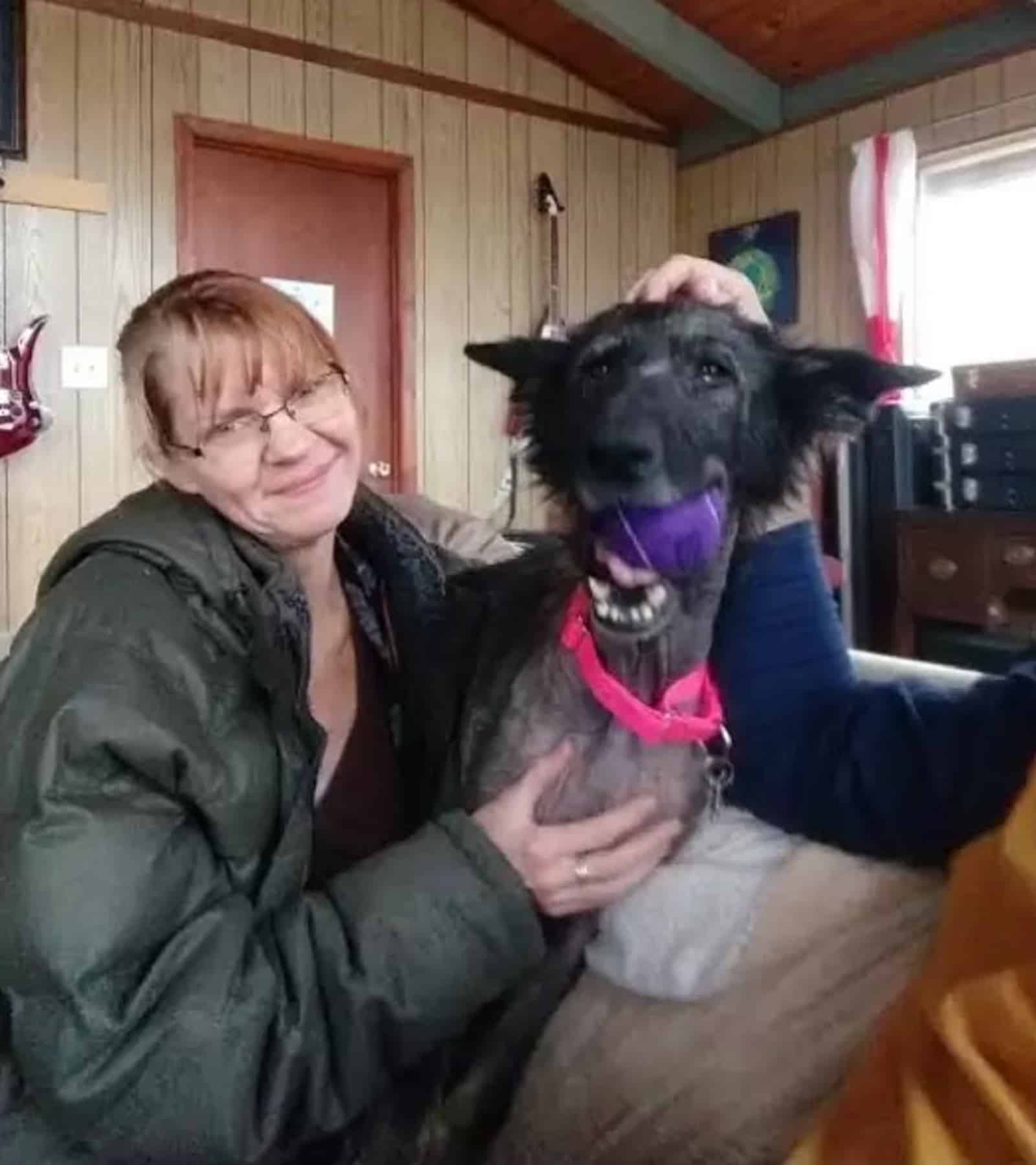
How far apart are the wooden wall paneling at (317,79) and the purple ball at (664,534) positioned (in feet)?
11.6

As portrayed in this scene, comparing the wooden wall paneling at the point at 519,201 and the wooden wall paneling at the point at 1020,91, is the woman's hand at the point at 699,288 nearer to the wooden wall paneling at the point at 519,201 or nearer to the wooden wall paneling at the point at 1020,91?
the wooden wall paneling at the point at 1020,91

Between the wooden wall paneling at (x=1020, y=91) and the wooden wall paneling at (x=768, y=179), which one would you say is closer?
the wooden wall paneling at (x=1020, y=91)

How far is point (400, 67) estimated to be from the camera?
4531 millimetres

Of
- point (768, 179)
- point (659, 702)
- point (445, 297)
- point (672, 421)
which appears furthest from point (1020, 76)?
point (659, 702)

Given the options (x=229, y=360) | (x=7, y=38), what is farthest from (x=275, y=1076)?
(x=7, y=38)

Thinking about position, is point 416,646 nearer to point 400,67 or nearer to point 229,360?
point 229,360

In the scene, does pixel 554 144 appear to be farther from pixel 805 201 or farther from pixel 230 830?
pixel 230 830

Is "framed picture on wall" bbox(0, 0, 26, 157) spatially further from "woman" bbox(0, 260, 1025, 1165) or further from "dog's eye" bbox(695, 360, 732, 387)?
"dog's eye" bbox(695, 360, 732, 387)

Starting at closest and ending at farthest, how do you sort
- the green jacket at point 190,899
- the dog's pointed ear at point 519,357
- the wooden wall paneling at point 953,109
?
the green jacket at point 190,899 → the dog's pointed ear at point 519,357 → the wooden wall paneling at point 953,109

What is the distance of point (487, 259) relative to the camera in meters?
4.78

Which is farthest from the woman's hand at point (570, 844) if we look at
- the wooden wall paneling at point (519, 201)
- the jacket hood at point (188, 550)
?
the wooden wall paneling at point (519, 201)

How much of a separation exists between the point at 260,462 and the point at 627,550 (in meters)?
0.36

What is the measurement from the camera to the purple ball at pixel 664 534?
3.96 feet

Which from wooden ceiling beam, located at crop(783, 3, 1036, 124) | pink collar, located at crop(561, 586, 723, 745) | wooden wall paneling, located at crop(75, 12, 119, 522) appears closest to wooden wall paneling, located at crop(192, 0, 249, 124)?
wooden wall paneling, located at crop(75, 12, 119, 522)
